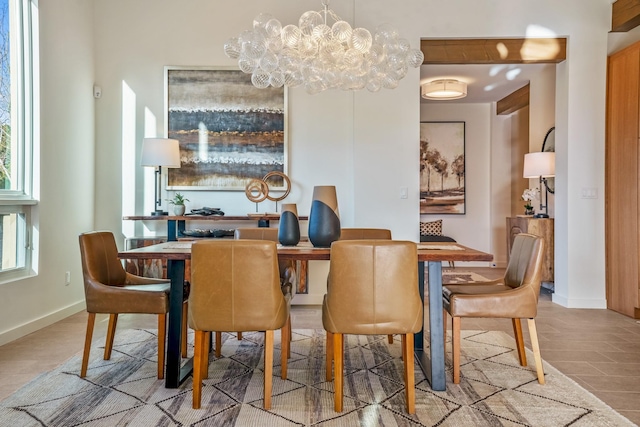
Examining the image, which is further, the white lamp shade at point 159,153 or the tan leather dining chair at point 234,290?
the white lamp shade at point 159,153

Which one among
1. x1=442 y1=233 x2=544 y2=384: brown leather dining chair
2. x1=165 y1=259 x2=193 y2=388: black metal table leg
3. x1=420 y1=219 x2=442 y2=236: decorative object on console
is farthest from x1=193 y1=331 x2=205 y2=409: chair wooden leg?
x1=420 y1=219 x2=442 y2=236: decorative object on console

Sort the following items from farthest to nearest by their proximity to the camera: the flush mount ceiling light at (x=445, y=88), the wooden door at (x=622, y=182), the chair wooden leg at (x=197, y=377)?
the flush mount ceiling light at (x=445, y=88)
the wooden door at (x=622, y=182)
the chair wooden leg at (x=197, y=377)

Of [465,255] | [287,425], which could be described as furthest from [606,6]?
[287,425]

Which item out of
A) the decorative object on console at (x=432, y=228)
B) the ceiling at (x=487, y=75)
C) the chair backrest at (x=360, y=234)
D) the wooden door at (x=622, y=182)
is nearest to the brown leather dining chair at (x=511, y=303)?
the chair backrest at (x=360, y=234)

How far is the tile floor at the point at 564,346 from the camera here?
2.42m

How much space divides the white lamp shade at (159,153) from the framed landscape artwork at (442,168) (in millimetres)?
4611

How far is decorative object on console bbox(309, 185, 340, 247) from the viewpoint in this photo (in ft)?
8.41

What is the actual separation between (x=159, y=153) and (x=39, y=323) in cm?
167

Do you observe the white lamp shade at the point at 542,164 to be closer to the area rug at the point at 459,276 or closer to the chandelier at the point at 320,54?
the area rug at the point at 459,276

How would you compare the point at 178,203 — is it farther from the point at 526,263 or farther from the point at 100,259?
the point at 526,263

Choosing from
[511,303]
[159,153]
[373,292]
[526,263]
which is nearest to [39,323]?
[159,153]

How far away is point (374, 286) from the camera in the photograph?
206cm

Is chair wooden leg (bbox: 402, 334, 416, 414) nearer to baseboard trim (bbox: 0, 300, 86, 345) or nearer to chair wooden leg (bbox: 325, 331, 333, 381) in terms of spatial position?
chair wooden leg (bbox: 325, 331, 333, 381)

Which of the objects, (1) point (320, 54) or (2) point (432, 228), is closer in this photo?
(1) point (320, 54)
